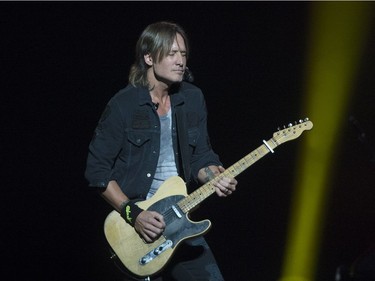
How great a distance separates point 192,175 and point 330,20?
5.74 feet

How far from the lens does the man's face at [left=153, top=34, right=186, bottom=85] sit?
328cm

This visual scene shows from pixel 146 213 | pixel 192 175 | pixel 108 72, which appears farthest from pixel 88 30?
pixel 146 213

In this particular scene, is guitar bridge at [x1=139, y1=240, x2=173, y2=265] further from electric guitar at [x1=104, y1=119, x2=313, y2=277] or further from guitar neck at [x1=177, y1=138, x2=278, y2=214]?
guitar neck at [x1=177, y1=138, x2=278, y2=214]

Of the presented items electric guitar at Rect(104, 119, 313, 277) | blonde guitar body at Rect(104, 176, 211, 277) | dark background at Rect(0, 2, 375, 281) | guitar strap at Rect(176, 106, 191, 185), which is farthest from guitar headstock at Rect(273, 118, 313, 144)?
dark background at Rect(0, 2, 375, 281)

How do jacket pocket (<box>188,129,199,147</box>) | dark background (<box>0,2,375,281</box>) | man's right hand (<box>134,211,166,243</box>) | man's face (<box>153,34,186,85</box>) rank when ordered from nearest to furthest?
man's right hand (<box>134,211,166,243</box>)
man's face (<box>153,34,186,85</box>)
jacket pocket (<box>188,129,199,147</box>)
dark background (<box>0,2,375,281</box>)

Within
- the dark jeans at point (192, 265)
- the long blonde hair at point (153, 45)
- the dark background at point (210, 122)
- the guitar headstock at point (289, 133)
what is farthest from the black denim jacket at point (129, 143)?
the dark background at point (210, 122)

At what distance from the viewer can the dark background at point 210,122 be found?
4.23m

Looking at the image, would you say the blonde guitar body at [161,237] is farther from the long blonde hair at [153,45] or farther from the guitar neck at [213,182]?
the long blonde hair at [153,45]

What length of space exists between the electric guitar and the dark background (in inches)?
53.1

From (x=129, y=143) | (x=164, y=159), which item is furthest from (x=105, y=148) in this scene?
(x=164, y=159)

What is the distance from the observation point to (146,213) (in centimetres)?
307

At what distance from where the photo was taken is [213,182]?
10.6 ft

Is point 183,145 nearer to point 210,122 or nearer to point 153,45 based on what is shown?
point 153,45

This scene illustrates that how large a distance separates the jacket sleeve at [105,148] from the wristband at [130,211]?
0.15 metres
